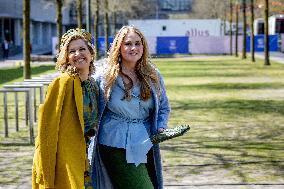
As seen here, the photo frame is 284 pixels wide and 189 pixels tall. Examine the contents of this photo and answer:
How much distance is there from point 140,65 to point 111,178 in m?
0.83

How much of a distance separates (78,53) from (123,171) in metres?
0.86

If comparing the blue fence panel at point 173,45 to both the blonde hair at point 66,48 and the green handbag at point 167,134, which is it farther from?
the blonde hair at point 66,48

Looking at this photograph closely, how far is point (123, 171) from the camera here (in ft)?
15.0

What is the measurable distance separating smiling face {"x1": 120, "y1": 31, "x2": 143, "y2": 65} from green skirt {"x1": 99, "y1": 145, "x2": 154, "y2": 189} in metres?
0.65

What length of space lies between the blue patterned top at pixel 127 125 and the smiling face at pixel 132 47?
0.56ft

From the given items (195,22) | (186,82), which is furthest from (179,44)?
(186,82)

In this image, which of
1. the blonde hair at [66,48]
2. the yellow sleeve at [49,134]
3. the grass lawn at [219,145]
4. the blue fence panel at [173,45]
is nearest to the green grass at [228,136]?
the grass lawn at [219,145]

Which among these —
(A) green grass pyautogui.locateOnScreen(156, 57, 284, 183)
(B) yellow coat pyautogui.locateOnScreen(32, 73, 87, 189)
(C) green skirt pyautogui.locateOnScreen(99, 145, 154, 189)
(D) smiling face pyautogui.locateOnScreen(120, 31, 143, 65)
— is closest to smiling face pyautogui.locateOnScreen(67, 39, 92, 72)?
(B) yellow coat pyautogui.locateOnScreen(32, 73, 87, 189)

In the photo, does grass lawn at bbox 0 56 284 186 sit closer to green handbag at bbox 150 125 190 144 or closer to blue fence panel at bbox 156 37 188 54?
green handbag at bbox 150 125 190 144

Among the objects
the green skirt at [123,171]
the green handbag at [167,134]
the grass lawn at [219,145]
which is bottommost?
the grass lawn at [219,145]

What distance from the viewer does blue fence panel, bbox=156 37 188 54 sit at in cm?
6444

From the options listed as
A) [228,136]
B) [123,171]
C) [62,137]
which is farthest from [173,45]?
[62,137]

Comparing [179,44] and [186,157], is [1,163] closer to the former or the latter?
[186,157]

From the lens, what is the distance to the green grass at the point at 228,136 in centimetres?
851
